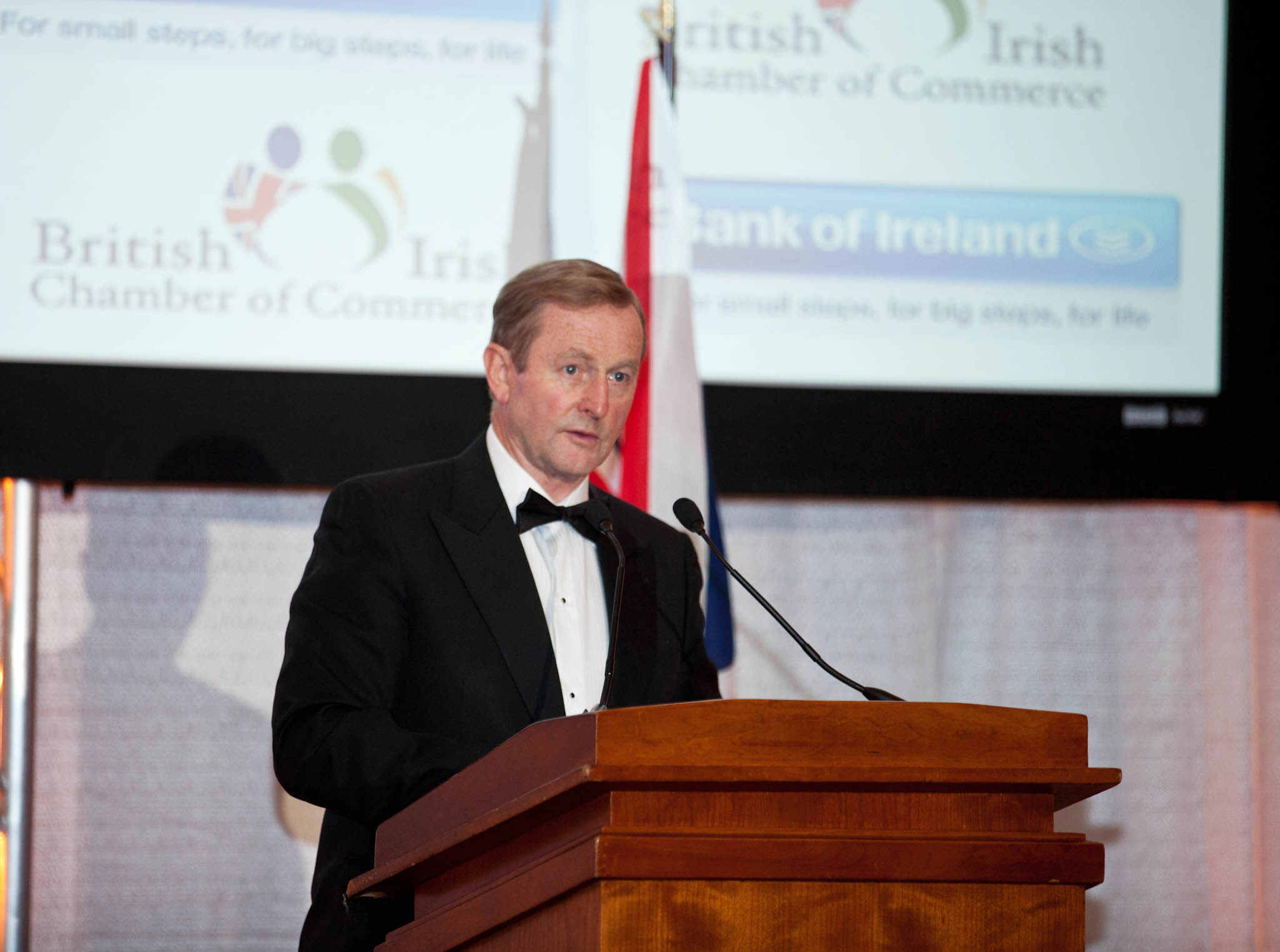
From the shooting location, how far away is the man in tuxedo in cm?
222

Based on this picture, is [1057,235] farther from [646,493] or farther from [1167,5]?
[646,493]

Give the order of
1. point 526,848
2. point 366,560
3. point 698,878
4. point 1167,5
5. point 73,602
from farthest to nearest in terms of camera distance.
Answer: point 1167,5 < point 73,602 < point 366,560 < point 526,848 < point 698,878

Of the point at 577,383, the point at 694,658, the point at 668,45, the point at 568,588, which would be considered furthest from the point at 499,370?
the point at 668,45

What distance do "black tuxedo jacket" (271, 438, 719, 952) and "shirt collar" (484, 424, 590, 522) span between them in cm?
2

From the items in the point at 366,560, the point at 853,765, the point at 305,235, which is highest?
the point at 305,235

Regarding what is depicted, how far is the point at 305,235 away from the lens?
3.58 meters

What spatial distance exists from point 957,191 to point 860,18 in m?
0.54

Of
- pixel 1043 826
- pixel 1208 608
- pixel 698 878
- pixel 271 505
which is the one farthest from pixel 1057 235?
pixel 698 878

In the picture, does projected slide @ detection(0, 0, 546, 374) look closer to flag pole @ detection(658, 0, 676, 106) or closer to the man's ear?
flag pole @ detection(658, 0, 676, 106)

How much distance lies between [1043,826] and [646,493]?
76.2 inches

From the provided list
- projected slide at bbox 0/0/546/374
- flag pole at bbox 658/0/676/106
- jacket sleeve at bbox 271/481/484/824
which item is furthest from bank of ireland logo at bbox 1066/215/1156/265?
jacket sleeve at bbox 271/481/484/824

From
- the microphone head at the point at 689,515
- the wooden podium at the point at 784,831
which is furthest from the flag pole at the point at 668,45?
the wooden podium at the point at 784,831

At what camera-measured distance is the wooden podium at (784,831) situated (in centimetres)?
142

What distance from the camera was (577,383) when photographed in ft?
8.20
